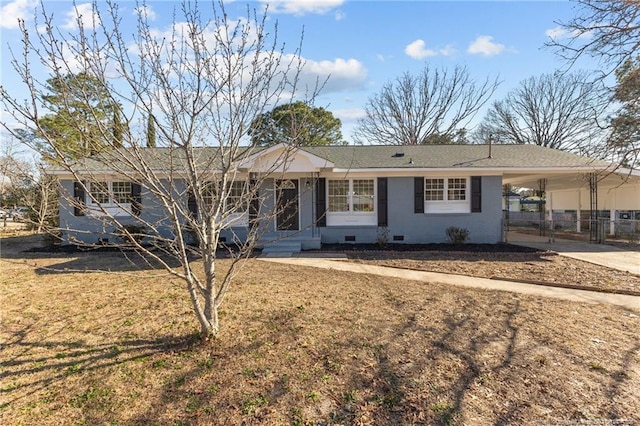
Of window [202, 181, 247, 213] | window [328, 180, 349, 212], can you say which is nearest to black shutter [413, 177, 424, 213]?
window [328, 180, 349, 212]

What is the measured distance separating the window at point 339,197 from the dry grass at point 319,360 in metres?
7.13

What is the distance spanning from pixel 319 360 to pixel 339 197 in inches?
377

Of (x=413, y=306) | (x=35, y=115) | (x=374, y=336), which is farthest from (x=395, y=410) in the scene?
(x=35, y=115)

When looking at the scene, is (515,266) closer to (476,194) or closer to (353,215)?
(476,194)

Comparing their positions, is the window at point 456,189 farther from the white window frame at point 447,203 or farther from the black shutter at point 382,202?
the black shutter at point 382,202

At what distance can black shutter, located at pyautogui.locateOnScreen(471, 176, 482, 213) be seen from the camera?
12773mm

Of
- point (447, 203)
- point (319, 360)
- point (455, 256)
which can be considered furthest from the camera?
point (447, 203)

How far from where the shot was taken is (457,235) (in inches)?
486

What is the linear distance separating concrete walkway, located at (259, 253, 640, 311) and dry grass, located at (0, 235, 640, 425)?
69 cm

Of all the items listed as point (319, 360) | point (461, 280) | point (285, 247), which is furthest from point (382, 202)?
point (319, 360)

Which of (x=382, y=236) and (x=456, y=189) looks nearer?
(x=382, y=236)

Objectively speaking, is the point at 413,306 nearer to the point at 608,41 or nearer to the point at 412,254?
the point at 412,254

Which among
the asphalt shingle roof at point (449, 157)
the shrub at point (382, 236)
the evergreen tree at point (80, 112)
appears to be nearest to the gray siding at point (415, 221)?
A: the shrub at point (382, 236)

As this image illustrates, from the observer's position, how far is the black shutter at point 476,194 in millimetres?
12773
